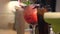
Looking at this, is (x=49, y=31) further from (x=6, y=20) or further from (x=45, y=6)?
(x=6, y=20)

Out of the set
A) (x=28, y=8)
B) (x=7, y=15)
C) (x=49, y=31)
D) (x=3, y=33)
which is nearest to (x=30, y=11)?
(x=28, y=8)

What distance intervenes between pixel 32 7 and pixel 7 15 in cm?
76

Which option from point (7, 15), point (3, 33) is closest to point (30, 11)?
point (3, 33)

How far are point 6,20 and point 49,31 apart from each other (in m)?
0.84

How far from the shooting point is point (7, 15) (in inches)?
59.6

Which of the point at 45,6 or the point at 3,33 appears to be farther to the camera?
the point at 3,33

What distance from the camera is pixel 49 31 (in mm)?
744

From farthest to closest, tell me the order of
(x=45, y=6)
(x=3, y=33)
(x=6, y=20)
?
1. (x=6, y=20)
2. (x=3, y=33)
3. (x=45, y=6)

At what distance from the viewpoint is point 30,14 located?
786 mm

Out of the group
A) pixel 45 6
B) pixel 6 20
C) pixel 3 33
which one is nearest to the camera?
pixel 45 6

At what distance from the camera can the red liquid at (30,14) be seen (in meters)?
0.78

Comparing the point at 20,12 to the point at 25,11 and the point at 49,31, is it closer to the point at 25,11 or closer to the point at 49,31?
the point at 25,11

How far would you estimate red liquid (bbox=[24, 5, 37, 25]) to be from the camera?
0.78 meters

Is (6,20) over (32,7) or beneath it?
beneath
